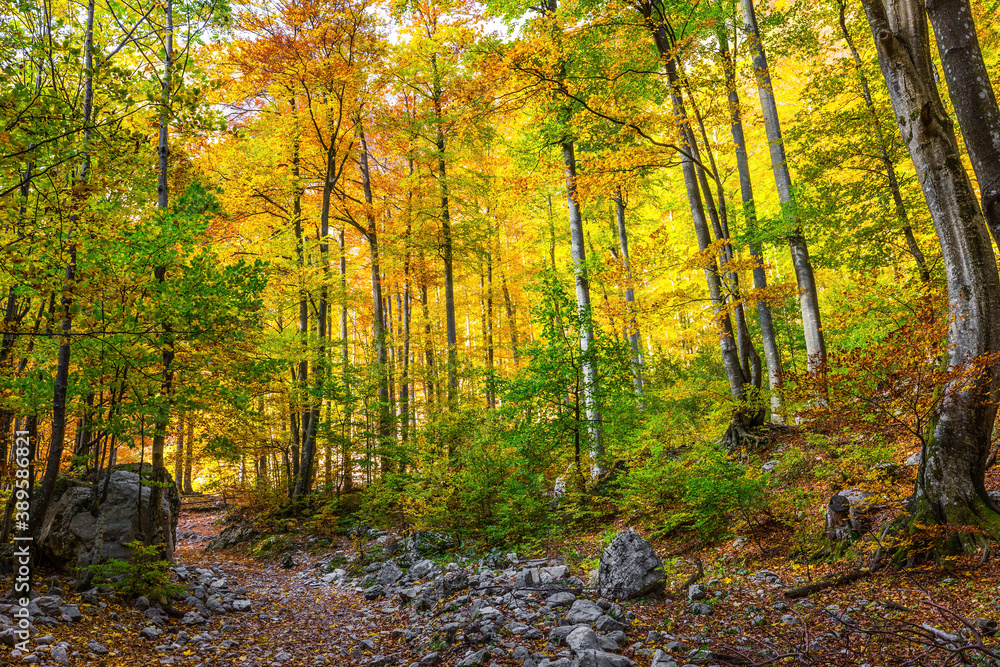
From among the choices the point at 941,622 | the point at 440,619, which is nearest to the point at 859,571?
the point at 941,622

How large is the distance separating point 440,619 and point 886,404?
15.9ft

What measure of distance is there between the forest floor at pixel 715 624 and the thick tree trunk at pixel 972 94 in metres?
2.80

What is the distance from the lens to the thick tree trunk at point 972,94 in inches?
154

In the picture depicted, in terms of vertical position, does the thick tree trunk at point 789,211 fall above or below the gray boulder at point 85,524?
above

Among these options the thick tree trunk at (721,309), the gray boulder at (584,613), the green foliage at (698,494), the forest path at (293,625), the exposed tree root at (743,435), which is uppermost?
the thick tree trunk at (721,309)

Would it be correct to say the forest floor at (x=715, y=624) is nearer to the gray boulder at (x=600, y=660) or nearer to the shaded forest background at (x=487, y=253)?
the gray boulder at (x=600, y=660)

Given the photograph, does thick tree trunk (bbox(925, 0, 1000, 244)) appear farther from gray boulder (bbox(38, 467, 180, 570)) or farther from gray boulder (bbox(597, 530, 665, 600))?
gray boulder (bbox(38, 467, 180, 570))

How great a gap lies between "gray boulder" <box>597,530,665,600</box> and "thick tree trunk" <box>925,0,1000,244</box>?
397 centimetres

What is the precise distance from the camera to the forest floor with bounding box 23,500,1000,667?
10.8ft

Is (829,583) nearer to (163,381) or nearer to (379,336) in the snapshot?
(163,381)

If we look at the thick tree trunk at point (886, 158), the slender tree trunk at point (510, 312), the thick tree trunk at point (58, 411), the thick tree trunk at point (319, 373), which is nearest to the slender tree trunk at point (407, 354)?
the thick tree trunk at point (319, 373)

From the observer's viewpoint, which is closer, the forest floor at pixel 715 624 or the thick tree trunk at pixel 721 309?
the forest floor at pixel 715 624

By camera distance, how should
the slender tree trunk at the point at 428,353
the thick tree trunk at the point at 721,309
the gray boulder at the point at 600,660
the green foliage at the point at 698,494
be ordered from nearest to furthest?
the gray boulder at the point at 600,660 < the green foliage at the point at 698,494 < the thick tree trunk at the point at 721,309 < the slender tree trunk at the point at 428,353

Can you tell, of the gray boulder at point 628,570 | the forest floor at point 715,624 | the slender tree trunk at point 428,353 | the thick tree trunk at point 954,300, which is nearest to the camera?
the forest floor at point 715,624
